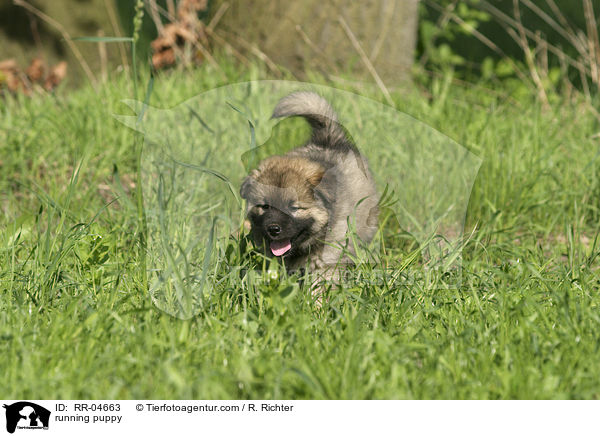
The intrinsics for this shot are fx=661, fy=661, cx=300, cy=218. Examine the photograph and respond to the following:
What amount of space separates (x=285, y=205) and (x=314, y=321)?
727mm

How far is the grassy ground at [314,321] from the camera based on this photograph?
227 cm

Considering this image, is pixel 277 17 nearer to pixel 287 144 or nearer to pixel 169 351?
pixel 287 144

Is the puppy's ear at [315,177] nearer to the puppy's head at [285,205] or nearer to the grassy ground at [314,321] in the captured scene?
the puppy's head at [285,205]

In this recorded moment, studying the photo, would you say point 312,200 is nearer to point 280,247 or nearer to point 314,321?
point 280,247

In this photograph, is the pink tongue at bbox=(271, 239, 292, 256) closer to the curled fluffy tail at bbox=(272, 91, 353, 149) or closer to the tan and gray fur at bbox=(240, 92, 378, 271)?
the tan and gray fur at bbox=(240, 92, 378, 271)

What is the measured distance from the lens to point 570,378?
7.55ft

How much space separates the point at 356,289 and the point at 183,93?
298cm

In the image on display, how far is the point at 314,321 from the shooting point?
2693 mm

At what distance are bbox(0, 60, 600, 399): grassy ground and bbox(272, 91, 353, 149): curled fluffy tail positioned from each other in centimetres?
30

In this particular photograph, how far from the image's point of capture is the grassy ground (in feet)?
7.44
